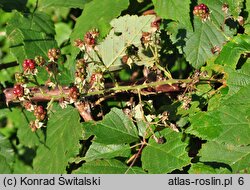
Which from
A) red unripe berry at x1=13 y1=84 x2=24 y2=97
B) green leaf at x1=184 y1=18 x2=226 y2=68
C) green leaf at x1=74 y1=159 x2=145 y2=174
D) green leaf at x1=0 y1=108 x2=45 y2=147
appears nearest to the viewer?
red unripe berry at x1=13 y1=84 x2=24 y2=97

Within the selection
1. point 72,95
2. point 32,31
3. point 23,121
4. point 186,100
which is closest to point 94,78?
point 72,95

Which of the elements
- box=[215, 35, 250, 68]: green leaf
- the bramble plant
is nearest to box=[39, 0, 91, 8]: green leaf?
the bramble plant

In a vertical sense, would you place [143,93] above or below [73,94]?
below

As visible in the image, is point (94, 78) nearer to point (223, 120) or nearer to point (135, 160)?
point (135, 160)

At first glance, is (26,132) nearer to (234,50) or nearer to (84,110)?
(84,110)

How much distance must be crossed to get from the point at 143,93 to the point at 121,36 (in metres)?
0.40

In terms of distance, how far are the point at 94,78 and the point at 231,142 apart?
59 cm

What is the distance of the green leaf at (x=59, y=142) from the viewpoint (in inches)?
87.0

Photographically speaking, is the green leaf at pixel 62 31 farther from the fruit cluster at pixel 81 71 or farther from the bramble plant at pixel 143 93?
the fruit cluster at pixel 81 71

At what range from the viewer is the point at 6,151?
8.27 feet

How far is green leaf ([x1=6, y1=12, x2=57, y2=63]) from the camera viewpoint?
242 centimetres

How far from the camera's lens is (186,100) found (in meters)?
2.16

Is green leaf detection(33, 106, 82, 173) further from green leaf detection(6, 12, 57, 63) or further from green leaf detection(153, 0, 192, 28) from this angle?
green leaf detection(153, 0, 192, 28)

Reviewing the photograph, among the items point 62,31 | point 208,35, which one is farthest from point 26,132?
point 62,31
